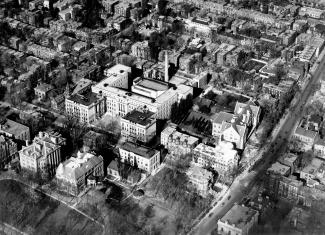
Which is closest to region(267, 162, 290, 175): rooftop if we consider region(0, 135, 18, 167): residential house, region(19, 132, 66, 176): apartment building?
region(19, 132, 66, 176): apartment building

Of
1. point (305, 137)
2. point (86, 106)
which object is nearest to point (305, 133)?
point (305, 137)

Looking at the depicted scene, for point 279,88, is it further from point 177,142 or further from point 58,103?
point 58,103

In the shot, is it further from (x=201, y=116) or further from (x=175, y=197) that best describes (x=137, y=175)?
(x=201, y=116)

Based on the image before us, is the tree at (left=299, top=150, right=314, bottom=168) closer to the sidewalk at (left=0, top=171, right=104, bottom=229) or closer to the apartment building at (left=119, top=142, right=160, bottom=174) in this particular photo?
the apartment building at (left=119, top=142, right=160, bottom=174)

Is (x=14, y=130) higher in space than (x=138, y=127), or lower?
lower

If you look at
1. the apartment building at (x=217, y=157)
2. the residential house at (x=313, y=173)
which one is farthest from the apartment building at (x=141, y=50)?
the residential house at (x=313, y=173)

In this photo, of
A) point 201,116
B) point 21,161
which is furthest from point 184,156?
point 21,161

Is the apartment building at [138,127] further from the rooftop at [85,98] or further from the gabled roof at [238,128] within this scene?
the gabled roof at [238,128]
